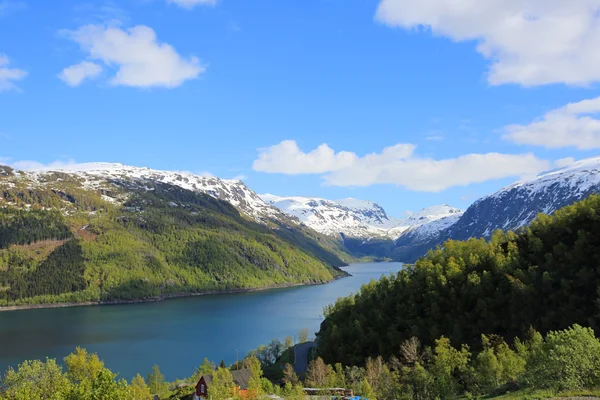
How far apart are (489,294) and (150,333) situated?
104 m

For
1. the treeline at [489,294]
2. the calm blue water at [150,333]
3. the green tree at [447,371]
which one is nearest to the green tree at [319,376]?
the treeline at [489,294]

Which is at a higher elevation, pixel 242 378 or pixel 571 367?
pixel 571 367

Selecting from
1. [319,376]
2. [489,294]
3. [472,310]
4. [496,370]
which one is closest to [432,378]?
[496,370]

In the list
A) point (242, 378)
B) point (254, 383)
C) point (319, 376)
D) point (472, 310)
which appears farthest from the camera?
point (472, 310)

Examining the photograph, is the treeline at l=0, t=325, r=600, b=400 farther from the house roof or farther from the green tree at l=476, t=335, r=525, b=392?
the house roof

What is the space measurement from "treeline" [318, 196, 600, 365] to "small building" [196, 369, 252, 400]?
1619cm

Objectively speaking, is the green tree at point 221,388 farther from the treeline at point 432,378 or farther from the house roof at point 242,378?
the house roof at point 242,378

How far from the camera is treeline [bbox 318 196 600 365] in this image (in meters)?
73.9

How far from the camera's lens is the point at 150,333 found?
147m

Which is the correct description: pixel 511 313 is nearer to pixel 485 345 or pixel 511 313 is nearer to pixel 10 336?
pixel 485 345

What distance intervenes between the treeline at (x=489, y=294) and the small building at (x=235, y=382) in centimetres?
1619

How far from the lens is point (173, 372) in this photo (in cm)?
10469

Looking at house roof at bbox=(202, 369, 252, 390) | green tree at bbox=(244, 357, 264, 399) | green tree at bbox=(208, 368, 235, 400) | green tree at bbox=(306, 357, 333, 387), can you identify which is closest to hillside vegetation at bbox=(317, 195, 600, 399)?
green tree at bbox=(306, 357, 333, 387)

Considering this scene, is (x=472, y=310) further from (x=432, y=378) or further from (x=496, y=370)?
(x=496, y=370)
